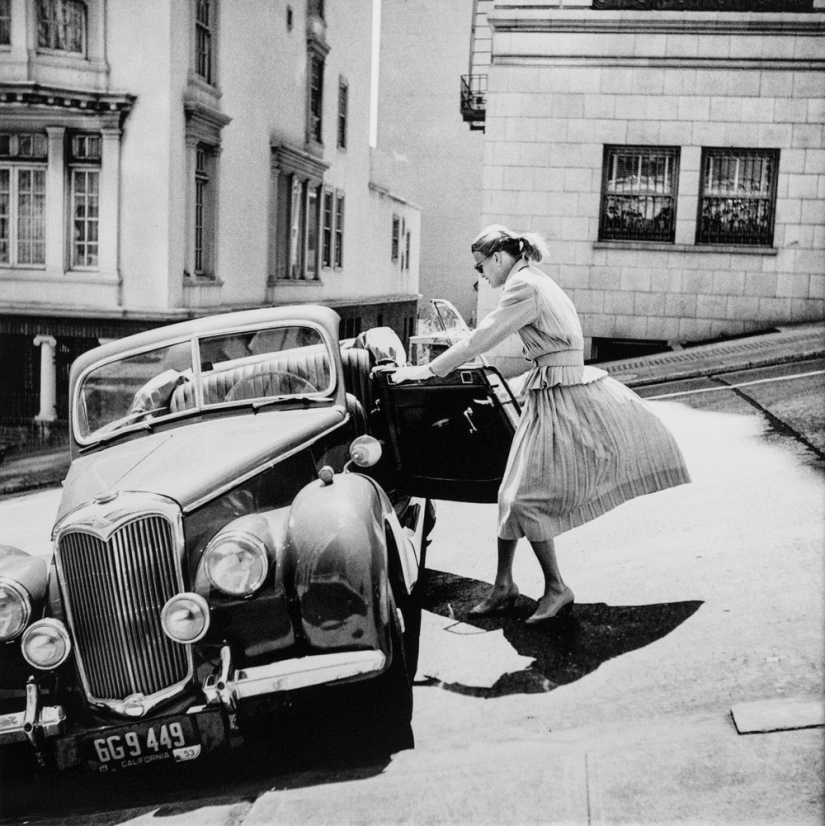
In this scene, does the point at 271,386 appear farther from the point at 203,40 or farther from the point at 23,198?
the point at 23,198

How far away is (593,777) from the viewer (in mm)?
2564

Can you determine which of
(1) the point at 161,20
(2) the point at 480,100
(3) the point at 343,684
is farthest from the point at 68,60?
(3) the point at 343,684

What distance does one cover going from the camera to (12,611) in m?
3.05

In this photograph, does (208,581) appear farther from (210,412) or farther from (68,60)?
(68,60)

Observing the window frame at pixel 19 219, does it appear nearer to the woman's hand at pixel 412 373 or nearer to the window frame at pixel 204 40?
the window frame at pixel 204 40

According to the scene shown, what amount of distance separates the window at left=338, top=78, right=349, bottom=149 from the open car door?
4.13 m

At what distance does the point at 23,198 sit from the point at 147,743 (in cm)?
983

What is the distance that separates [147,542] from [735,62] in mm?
7014

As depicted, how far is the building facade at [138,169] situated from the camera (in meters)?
10.2

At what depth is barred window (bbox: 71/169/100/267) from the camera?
35.6 feet

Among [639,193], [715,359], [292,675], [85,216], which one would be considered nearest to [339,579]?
[292,675]

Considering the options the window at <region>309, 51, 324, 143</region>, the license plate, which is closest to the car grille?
the license plate

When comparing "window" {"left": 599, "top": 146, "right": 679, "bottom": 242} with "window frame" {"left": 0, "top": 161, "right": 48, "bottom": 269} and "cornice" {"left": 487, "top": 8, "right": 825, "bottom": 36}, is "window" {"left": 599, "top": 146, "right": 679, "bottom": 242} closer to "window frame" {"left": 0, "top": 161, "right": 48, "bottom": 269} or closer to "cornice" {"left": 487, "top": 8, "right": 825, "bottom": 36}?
"cornice" {"left": 487, "top": 8, "right": 825, "bottom": 36}

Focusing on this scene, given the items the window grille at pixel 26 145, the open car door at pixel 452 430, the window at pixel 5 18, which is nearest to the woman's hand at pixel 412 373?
the open car door at pixel 452 430
